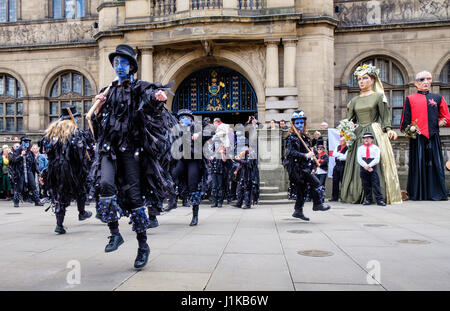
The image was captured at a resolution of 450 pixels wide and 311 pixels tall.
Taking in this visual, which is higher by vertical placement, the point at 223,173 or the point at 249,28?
the point at 249,28

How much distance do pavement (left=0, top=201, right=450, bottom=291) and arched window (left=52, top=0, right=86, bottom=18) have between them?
15.9 meters

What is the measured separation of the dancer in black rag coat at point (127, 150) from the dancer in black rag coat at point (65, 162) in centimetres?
294

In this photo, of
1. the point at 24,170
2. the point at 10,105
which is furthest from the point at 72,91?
the point at 24,170

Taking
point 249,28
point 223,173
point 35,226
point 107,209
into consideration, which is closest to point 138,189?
point 107,209

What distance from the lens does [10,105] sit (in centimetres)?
2289

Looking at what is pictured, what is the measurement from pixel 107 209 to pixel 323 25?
600 inches

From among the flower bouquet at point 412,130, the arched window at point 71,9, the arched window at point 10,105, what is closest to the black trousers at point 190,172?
the flower bouquet at point 412,130

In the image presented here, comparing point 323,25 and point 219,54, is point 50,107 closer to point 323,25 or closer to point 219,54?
point 219,54

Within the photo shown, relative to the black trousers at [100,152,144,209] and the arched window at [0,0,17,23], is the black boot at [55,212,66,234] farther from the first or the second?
the arched window at [0,0,17,23]

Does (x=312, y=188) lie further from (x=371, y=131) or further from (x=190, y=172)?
(x=371, y=131)

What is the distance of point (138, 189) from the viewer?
4789 millimetres

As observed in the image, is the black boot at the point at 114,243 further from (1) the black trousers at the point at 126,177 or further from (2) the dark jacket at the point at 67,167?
(2) the dark jacket at the point at 67,167

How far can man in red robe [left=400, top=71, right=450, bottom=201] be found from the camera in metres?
12.5

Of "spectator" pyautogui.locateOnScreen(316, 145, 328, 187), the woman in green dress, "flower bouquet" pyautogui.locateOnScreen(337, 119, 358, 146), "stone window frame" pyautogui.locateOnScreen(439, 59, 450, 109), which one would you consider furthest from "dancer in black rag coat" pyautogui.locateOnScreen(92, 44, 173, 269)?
"stone window frame" pyautogui.locateOnScreen(439, 59, 450, 109)
